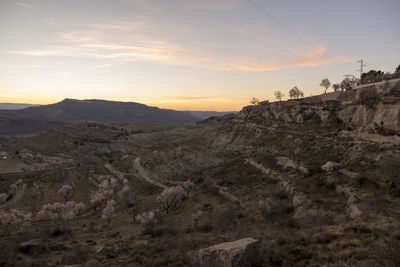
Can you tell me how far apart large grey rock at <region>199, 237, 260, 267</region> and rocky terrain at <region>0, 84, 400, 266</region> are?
0.25 feet

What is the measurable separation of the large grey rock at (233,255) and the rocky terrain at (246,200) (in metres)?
0.07

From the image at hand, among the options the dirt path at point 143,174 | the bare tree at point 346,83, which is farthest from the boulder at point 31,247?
the bare tree at point 346,83

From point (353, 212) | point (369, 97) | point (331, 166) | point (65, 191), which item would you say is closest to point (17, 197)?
point (65, 191)

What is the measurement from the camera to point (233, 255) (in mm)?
15227

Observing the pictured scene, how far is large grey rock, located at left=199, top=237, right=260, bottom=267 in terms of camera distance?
49.8 feet

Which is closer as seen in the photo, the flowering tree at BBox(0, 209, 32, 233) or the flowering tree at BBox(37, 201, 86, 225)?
the flowering tree at BBox(0, 209, 32, 233)

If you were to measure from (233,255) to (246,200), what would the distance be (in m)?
34.8

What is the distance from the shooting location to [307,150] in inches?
2275

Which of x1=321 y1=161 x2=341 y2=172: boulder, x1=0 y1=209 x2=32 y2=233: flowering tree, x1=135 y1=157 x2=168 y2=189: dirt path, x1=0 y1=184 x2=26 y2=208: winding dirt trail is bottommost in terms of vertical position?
x1=0 y1=184 x2=26 y2=208: winding dirt trail

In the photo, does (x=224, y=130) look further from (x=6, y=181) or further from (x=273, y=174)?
(x=6, y=181)

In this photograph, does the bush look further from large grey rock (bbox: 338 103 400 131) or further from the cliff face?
large grey rock (bbox: 338 103 400 131)

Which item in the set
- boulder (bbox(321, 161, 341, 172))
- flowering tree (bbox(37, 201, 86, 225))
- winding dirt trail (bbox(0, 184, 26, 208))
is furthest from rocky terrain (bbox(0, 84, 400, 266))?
winding dirt trail (bbox(0, 184, 26, 208))

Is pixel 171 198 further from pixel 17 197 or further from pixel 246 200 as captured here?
pixel 17 197

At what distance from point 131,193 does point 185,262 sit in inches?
2658
